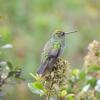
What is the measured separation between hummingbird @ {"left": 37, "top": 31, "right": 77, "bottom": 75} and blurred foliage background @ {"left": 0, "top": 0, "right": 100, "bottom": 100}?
3875mm

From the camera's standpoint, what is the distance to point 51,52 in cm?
381

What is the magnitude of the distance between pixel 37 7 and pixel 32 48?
63 centimetres

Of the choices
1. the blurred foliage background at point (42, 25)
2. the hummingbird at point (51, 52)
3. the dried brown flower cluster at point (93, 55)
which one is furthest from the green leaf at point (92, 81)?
the blurred foliage background at point (42, 25)

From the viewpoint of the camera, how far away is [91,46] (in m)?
A: 3.78

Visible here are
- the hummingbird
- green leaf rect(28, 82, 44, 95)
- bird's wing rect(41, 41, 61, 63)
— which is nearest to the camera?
green leaf rect(28, 82, 44, 95)

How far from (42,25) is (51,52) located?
15.0ft

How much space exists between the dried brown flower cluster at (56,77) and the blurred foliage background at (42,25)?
4.58 m

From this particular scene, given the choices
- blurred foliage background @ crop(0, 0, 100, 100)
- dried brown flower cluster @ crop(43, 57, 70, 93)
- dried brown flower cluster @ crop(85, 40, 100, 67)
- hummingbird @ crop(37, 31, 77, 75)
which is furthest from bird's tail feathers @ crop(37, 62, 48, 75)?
blurred foliage background @ crop(0, 0, 100, 100)

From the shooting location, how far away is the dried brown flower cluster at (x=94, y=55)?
3.78 meters

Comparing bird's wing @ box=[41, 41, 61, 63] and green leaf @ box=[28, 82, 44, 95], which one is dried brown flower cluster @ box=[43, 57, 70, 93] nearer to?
green leaf @ box=[28, 82, 44, 95]

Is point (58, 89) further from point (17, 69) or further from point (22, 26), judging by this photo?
point (22, 26)

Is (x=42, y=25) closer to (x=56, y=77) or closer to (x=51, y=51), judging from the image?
(x=51, y=51)

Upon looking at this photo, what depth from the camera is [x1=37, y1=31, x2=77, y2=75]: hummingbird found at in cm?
350

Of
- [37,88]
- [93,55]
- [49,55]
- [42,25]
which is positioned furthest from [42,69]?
[42,25]
